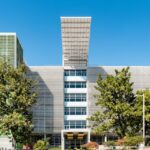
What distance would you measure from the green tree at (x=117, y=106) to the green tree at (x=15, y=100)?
28.5 ft

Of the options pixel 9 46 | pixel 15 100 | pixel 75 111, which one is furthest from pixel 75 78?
pixel 15 100

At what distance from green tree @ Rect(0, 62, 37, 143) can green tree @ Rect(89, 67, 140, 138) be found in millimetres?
8699

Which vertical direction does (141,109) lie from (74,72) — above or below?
below

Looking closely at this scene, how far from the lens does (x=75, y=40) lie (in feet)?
274

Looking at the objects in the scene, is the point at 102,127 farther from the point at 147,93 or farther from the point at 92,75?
the point at 92,75

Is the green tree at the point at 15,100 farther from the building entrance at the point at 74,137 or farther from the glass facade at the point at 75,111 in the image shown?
the glass facade at the point at 75,111

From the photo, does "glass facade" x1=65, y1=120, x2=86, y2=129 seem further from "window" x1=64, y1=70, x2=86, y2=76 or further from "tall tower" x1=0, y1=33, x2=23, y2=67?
"tall tower" x1=0, y1=33, x2=23, y2=67

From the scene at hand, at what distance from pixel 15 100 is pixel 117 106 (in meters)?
12.4

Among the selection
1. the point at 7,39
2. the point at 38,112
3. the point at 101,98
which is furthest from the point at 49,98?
the point at 101,98

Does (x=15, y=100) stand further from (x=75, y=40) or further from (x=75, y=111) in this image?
(x=75, y=111)

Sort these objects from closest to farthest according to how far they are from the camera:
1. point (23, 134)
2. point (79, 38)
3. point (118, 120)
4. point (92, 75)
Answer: point (23, 134) < point (118, 120) < point (79, 38) < point (92, 75)

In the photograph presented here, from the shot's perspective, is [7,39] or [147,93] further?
[7,39]

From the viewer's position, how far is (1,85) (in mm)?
63219

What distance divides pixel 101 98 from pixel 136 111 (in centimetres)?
482
